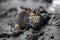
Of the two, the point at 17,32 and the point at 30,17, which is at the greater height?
the point at 30,17

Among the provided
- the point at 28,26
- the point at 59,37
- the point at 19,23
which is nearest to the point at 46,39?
the point at 59,37

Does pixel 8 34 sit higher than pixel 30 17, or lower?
lower

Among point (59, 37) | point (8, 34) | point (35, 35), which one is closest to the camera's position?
point (59, 37)

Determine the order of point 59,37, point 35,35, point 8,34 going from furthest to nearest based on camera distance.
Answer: point 8,34 < point 35,35 < point 59,37

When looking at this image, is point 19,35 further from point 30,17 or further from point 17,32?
point 30,17

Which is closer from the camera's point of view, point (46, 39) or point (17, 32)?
point (46, 39)

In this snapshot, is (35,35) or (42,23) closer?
(35,35)

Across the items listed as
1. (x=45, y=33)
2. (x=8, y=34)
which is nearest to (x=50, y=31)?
(x=45, y=33)

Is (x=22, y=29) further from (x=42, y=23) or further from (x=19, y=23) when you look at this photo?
(x=42, y=23)
